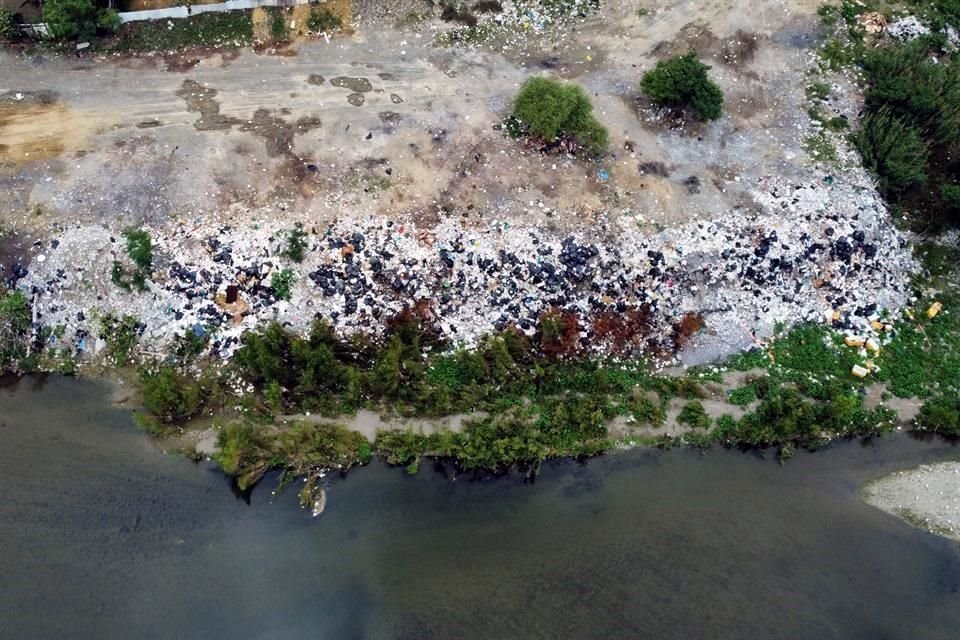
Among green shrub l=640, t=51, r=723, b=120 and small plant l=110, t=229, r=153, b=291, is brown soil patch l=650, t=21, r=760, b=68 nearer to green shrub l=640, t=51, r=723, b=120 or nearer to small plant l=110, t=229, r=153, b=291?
green shrub l=640, t=51, r=723, b=120

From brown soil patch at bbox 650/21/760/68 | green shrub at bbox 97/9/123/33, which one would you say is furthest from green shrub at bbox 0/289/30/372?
brown soil patch at bbox 650/21/760/68

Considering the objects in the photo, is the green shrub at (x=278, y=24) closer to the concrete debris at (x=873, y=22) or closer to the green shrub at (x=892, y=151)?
the green shrub at (x=892, y=151)

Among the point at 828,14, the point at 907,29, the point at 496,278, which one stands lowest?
the point at 496,278

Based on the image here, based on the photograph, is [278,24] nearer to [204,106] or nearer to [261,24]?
[261,24]

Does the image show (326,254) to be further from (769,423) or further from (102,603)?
(769,423)

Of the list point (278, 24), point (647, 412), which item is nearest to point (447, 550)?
point (647, 412)

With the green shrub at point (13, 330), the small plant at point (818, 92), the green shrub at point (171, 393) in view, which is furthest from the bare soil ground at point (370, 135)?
the green shrub at point (171, 393)
